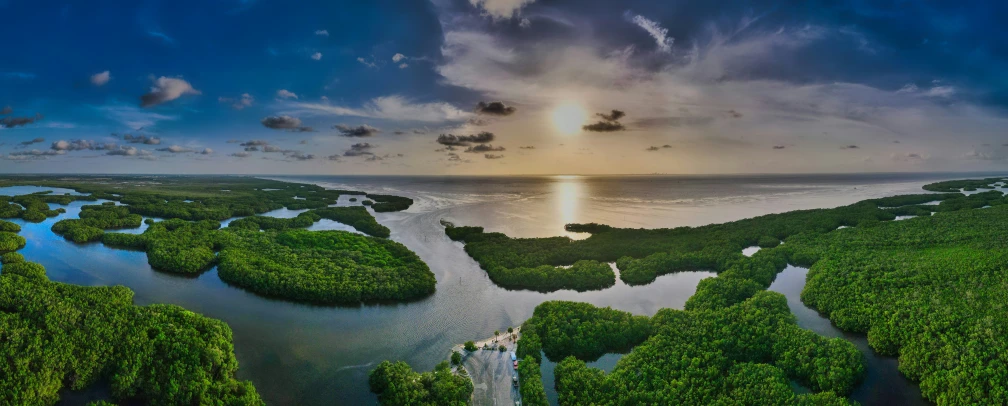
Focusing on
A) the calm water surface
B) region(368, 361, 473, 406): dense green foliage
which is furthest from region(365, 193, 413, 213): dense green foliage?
region(368, 361, 473, 406): dense green foliage

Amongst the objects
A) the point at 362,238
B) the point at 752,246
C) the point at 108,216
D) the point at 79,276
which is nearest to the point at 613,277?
the point at 752,246

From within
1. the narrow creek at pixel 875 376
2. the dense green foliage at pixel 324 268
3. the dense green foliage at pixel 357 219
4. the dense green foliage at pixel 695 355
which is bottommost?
the narrow creek at pixel 875 376

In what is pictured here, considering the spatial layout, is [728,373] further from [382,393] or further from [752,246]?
[752,246]

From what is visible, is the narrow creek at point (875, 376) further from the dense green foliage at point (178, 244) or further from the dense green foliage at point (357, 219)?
the dense green foliage at point (178, 244)

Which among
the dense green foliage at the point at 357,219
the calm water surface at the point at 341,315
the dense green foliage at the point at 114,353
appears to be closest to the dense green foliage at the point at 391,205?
the dense green foliage at the point at 357,219

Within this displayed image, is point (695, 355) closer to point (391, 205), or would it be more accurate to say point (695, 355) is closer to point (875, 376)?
point (875, 376)

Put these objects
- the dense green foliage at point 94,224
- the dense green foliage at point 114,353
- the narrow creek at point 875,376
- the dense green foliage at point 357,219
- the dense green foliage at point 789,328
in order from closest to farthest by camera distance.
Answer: the dense green foliage at point 114,353, the dense green foliage at point 789,328, the narrow creek at point 875,376, the dense green foliage at point 94,224, the dense green foliage at point 357,219
